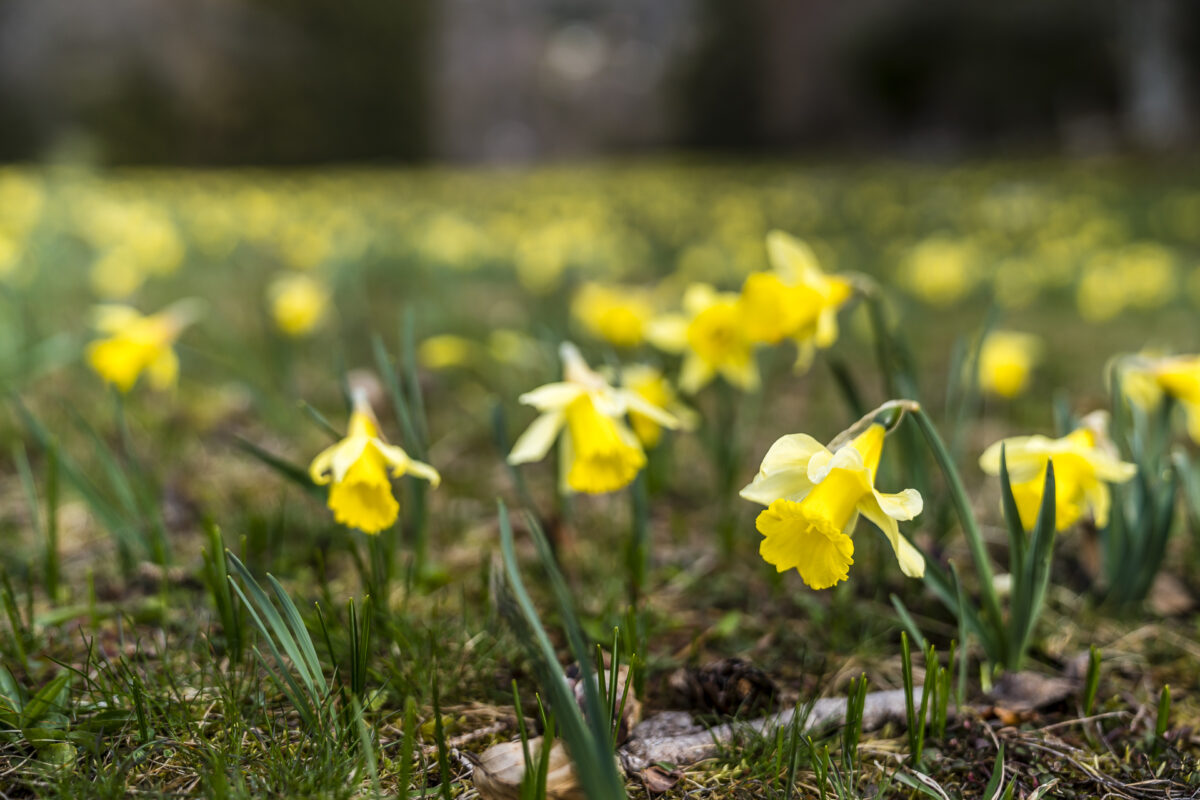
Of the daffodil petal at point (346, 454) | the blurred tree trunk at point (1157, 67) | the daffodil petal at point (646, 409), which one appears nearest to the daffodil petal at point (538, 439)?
the daffodil petal at point (646, 409)

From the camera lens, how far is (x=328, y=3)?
13.6m

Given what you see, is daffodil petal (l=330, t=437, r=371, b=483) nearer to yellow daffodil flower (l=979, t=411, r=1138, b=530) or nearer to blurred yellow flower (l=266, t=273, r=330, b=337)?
yellow daffodil flower (l=979, t=411, r=1138, b=530)

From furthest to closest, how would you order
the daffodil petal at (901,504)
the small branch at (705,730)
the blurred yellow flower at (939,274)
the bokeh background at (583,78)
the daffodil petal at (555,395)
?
the bokeh background at (583,78)
the blurred yellow flower at (939,274)
the daffodil petal at (555,395)
the small branch at (705,730)
the daffodil petal at (901,504)

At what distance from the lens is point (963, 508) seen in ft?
3.56

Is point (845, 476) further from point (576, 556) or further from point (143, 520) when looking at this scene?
point (143, 520)

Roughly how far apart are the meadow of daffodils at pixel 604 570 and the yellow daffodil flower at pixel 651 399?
0.05ft

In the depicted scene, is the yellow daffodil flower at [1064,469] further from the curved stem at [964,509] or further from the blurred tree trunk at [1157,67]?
the blurred tree trunk at [1157,67]

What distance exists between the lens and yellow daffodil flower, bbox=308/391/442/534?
110 cm

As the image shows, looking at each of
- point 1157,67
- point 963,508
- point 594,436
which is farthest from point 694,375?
point 1157,67

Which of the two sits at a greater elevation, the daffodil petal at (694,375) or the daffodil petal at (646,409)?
the daffodil petal at (646,409)

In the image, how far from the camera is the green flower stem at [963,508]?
1.01 metres

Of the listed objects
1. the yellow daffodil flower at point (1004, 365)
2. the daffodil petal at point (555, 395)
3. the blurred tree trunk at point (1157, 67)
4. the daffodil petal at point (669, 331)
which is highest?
the blurred tree trunk at point (1157, 67)

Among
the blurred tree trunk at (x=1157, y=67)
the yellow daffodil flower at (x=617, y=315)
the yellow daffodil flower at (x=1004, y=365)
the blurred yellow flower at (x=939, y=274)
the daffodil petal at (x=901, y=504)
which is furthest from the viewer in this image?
the blurred tree trunk at (x=1157, y=67)

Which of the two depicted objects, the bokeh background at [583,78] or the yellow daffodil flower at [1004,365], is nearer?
the yellow daffodil flower at [1004,365]
